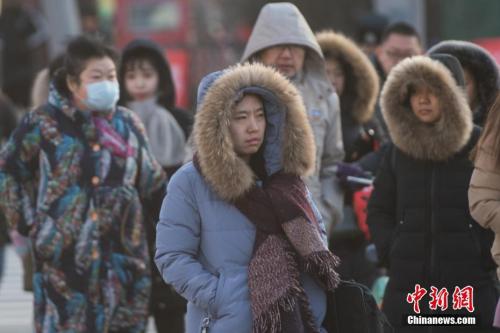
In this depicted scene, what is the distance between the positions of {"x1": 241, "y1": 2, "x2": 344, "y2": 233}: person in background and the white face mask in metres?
0.82

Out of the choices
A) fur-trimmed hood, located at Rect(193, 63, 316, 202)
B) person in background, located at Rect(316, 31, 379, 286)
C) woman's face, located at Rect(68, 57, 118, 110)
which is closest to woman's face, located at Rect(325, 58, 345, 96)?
person in background, located at Rect(316, 31, 379, 286)

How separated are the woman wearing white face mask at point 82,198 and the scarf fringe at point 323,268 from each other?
234cm

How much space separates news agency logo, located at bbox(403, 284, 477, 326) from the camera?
25.0ft

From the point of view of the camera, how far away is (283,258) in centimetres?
617

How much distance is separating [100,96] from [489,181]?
8.11 ft

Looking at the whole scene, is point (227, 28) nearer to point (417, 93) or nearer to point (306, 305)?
point (417, 93)

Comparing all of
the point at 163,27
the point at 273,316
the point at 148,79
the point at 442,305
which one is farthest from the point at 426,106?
the point at 163,27

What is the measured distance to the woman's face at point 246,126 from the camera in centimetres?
634

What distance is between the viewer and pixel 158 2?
80.5ft

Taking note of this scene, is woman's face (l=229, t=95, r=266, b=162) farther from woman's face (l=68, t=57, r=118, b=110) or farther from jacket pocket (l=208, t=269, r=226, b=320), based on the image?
woman's face (l=68, t=57, r=118, b=110)

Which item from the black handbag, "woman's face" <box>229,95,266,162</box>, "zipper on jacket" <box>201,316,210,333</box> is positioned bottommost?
"zipper on jacket" <box>201,316,210,333</box>

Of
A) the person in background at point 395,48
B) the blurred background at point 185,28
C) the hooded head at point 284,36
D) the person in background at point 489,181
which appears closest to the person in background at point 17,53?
the blurred background at point 185,28

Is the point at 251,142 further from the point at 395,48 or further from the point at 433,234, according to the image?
the point at 395,48

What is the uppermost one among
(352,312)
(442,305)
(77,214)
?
(352,312)
